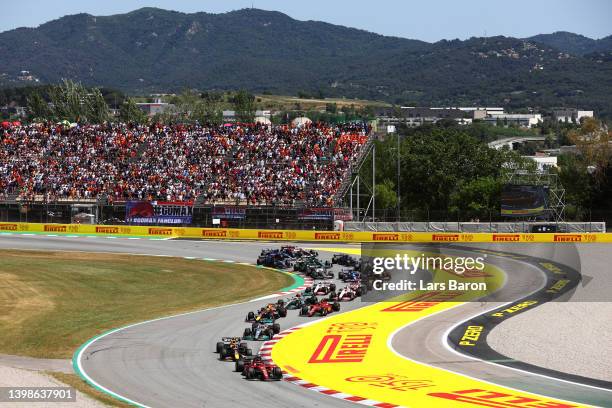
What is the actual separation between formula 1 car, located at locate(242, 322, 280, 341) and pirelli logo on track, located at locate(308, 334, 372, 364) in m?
1.65

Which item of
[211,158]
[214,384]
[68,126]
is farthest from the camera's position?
[68,126]

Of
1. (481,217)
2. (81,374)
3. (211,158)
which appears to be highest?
(211,158)

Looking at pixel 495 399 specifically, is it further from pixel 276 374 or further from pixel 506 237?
pixel 506 237

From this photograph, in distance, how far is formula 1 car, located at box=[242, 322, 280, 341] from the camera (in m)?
29.6

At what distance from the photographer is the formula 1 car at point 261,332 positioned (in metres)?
29.6

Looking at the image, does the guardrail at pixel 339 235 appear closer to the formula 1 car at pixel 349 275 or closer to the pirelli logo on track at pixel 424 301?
the formula 1 car at pixel 349 275

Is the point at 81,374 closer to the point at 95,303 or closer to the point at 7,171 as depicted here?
the point at 95,303

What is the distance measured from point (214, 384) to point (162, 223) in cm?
4677

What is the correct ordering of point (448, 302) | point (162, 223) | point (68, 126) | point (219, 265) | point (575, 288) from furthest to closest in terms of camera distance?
point (68, 126) < point (162, 223) < point (219, 265) < point (575, 288) < point (448, 302)

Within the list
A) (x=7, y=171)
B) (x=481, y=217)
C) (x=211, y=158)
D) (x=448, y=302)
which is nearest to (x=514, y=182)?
(x=481, y=217)

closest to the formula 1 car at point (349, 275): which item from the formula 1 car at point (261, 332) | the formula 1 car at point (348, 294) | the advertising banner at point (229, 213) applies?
the formula 1 car at point (348, 294)

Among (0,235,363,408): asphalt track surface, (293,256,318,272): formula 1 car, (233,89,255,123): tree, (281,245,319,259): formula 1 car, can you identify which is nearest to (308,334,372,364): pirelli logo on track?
(0,235,363,408): asphalt track surface

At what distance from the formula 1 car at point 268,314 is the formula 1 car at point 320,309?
81 centimetres

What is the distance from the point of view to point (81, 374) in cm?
2386
